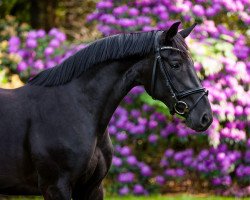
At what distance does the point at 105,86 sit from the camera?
3.66 metres

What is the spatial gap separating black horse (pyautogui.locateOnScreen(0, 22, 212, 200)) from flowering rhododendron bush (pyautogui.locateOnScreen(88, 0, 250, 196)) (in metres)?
3.72

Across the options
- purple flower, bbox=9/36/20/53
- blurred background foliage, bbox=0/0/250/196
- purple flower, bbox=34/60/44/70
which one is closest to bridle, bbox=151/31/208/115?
blurred background foliage, bbox=0/0/250/196

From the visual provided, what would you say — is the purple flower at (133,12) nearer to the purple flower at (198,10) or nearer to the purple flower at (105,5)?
the purple flower at (105,5)

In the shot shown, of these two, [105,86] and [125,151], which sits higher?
[105,86]

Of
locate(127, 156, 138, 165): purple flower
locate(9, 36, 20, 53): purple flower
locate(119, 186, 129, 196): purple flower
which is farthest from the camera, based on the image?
locate(9, 36, 20, 53): purple flower

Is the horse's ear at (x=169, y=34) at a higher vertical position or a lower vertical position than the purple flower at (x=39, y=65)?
higher

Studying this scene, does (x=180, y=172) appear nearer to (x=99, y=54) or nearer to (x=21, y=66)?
(x=21, y=66)

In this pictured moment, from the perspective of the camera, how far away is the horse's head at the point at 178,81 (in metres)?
3.47

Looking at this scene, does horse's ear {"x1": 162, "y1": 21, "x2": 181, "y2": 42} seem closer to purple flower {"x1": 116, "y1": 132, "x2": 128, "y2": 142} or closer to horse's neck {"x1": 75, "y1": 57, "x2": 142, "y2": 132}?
horse's neck {"x1": 75, "y1": 57, "x2": 142, "y2": 132}

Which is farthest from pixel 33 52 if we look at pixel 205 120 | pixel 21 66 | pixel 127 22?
pixel 205 120

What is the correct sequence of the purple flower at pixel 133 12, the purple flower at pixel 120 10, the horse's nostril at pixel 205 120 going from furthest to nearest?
the purple flower at pixel 120 10, the purple flower at pixel 133 12, the horse's nostril at pixel 205 120

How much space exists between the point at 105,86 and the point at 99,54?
220mm

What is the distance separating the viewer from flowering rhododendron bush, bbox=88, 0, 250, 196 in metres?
7.61

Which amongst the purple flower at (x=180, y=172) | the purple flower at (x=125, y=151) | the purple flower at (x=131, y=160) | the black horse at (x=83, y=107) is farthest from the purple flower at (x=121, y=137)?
the black horse at (x=83, y=107)
